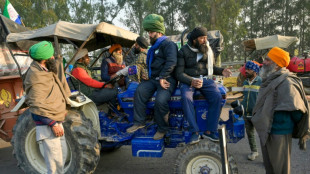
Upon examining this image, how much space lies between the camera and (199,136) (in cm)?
330

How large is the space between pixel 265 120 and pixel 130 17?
37.5 m

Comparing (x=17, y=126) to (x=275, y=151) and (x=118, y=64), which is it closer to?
(x=118, y=64)

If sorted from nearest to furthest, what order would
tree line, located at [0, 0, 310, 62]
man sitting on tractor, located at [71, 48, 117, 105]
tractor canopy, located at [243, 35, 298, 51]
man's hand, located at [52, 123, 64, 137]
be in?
man's hand, located at [52, 123, 64, 137]
man sitting on tractor, located at [71, 48, 117, 105]
tractor canopy, located at [243, 35, 298, 51]
tree line, located at [0, 0, 310, 62]

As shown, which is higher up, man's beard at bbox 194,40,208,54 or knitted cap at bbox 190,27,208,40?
knitted cap at bbox 190,27,208,40

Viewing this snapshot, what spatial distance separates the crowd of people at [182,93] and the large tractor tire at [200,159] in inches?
4.5

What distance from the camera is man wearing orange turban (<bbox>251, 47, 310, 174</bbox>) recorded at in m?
2.69

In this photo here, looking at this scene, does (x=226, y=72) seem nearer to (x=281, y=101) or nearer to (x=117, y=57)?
(x=281, y=101)

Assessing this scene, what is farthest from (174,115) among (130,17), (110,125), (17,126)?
(130,17)

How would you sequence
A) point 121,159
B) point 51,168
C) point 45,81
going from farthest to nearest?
point 121,159 < point 51,168 < point 45,81

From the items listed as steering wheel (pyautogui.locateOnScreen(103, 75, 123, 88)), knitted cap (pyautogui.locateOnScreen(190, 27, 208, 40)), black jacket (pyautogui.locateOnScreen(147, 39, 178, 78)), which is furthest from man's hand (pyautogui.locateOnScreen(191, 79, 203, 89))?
steering wheel (pyautogui.locateOnScreen(103, 75, 123, 88))

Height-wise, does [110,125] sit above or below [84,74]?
below

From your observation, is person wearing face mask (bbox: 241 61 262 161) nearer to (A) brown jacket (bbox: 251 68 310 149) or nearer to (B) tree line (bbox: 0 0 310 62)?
(A) brown jacket (bbox: 251 68 310 149)

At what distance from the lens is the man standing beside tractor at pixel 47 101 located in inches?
108

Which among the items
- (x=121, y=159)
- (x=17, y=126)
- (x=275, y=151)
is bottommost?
(x=121, y=159)
